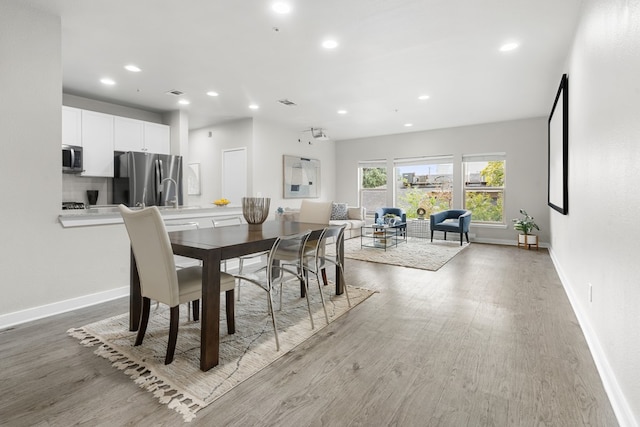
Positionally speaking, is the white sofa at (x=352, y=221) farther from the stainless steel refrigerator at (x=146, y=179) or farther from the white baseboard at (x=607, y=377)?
the white baseboard at (x=607, y=377)

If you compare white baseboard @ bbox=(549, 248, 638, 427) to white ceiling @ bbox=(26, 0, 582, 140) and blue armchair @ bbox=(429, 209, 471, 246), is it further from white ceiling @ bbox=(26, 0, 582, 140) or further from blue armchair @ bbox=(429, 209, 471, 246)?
blue armchair @ bbox=(429, 209, 471, 246)

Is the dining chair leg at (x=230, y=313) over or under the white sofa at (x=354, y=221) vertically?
under

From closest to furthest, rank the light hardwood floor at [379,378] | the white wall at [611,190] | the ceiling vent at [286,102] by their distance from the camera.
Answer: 1. the white wall at [611,190]
2. the light hardwood floor at [379,378]
3. the ceiling vent at [286,102]

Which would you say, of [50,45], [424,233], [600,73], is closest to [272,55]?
[50,45]

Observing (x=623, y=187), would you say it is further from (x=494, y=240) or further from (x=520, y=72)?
(x=494, y=240)

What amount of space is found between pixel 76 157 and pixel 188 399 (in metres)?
4.37

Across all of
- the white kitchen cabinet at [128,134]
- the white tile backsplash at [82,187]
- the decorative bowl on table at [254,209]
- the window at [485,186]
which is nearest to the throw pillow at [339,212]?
the window at [485,186]

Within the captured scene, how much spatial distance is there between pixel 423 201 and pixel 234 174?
4664mm

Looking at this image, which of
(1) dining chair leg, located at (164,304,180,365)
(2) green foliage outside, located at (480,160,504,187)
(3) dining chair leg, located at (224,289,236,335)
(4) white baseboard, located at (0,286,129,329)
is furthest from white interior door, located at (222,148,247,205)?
(2) green foliage outside, located at (480,160,504,187)

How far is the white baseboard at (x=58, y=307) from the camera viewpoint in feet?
8.71

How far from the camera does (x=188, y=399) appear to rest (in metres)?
1.69

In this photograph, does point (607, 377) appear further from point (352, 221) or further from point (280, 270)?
point (352, 221)

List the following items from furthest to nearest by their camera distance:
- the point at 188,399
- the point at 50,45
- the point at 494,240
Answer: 1. the point at 494,240
2. the point at 50,45
3. the point at 188,399

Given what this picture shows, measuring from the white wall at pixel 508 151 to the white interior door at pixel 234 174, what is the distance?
12.7 feet
